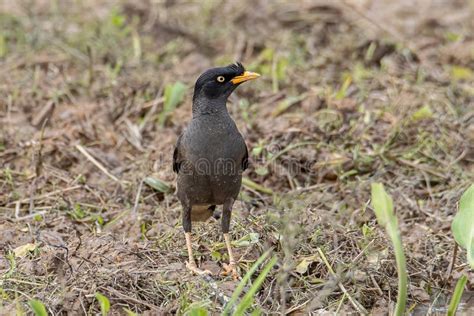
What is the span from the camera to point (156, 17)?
11117mm

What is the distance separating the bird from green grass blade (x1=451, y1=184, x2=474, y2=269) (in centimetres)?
151

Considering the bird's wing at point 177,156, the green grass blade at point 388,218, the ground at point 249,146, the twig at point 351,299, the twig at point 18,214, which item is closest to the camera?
Answer: the green grass blade at point 388,218

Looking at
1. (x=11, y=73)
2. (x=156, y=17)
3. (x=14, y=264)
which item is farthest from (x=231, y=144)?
(x=156, y=17)

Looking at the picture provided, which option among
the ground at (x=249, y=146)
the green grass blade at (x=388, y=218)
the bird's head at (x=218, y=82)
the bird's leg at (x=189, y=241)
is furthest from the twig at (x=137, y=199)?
the green grass blade at (x=388, y=218)

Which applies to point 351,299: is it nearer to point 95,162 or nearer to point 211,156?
point 211,156

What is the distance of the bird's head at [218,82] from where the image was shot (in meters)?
6.48

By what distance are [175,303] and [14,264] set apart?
3.85ft

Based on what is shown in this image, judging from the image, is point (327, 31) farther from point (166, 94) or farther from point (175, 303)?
point (175, 303)

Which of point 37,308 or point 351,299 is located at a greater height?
point 37,308

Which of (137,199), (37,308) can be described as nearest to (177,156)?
(137,199)

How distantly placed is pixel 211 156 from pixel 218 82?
2.15 ft

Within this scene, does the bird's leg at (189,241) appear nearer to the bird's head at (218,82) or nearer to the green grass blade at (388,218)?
the bird's head at (218,82)

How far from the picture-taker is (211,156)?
6.15 meters

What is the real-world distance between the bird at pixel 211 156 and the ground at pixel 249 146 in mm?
250
